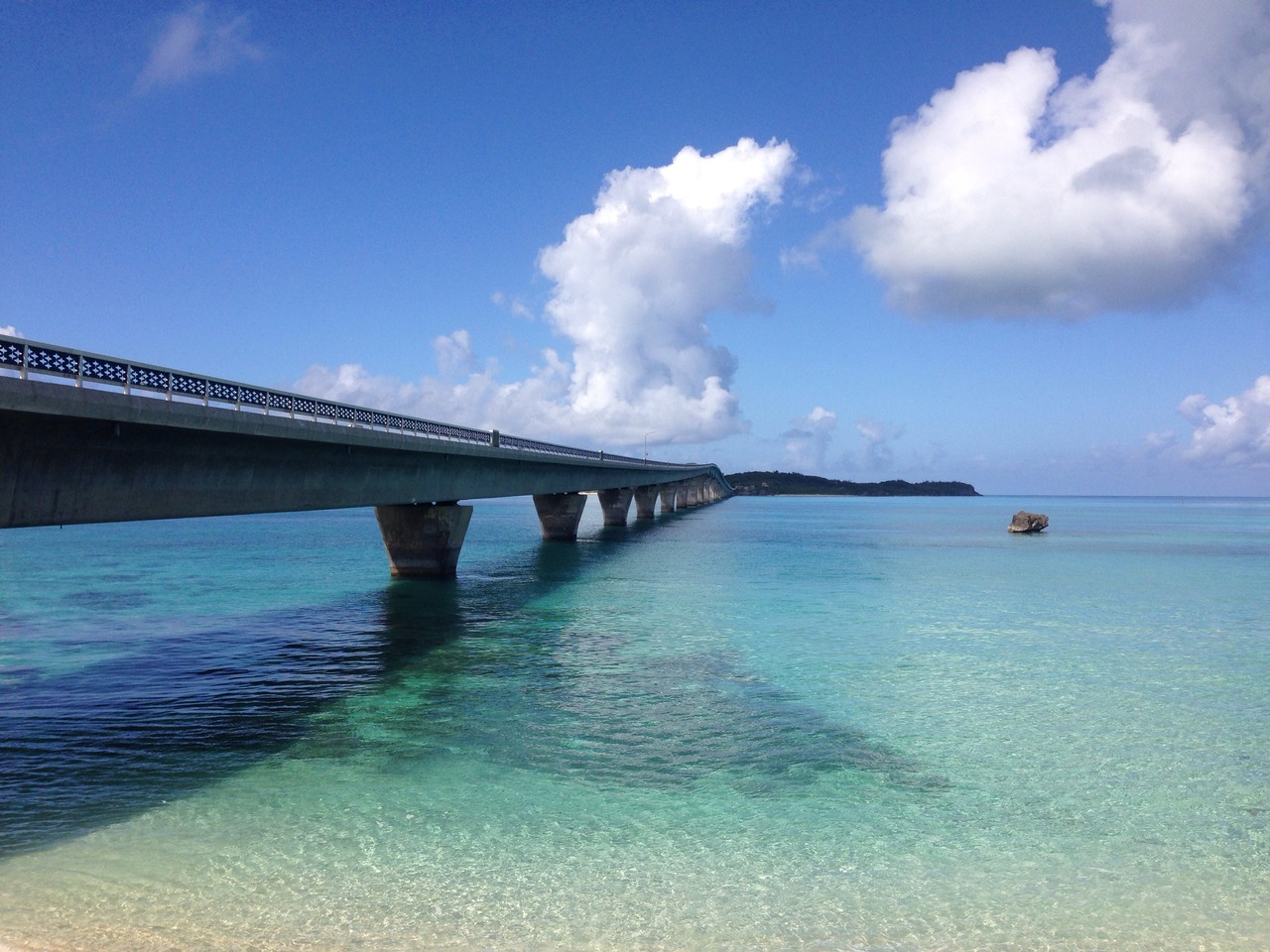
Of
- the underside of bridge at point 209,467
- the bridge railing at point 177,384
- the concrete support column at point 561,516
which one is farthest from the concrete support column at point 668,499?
the bridge railing at point 177,384

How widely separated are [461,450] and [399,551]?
726 cm

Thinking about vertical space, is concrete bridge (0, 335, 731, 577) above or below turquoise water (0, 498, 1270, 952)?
above

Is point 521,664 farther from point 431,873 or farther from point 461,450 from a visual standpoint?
point 461,450

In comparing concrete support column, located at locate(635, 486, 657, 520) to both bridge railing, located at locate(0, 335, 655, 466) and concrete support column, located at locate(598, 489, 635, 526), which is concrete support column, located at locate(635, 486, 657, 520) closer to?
concrete support column, located at locate(598, 489, 635, 526)

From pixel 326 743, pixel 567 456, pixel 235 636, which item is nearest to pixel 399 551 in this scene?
pixel 235 636

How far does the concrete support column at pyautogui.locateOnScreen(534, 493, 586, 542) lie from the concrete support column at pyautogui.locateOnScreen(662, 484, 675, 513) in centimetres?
7825

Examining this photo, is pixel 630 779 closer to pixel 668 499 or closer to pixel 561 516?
pixel 561 516

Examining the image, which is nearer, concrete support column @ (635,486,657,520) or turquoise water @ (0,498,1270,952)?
turquoise water @ (0,498,1270,952)

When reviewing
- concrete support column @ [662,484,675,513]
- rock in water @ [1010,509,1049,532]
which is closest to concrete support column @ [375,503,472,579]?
rock in water @ [1010,509,1049,532]

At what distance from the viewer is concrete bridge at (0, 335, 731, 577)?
16.3 m

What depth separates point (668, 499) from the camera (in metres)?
161

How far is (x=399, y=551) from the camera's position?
44750 millimetres

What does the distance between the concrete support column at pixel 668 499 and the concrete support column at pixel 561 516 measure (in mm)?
78248

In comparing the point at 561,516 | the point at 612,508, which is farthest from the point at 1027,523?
the point at 561,516
